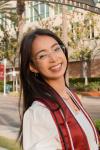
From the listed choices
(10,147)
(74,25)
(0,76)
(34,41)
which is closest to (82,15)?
(74,25)

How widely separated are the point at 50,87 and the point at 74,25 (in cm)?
4256

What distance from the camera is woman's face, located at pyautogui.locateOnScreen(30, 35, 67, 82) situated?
99.7 inches

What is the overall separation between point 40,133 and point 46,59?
409mm

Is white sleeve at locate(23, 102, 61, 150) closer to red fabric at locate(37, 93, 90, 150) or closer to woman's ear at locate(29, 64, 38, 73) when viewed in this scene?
red fabric at locate(37, 93, 90, 150)

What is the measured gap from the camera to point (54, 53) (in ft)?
8.43

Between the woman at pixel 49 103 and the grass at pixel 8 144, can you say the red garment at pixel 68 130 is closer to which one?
the woman at pixel 49 103

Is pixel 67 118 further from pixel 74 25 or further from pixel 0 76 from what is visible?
pixel 74 25

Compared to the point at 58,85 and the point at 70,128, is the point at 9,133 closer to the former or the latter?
the point at 58,85

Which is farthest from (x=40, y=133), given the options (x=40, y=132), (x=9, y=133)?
(x=9, y=133)

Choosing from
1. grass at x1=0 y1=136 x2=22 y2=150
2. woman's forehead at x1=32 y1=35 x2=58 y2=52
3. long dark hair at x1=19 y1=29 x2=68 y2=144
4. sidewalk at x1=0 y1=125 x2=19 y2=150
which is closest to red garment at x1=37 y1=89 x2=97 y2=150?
long dark hair at x1=19 y1=29 x2=68 y2=144

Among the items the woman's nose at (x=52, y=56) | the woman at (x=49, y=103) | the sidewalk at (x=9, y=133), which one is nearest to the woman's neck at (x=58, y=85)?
Answer: the woman at (x=49, y=103)

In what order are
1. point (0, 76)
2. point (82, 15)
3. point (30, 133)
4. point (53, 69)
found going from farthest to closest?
point (82, 15) → point (0, 76) → point (53, 69) → point (30, 133)

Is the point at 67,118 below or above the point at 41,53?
below

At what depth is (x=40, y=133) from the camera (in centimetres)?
230
